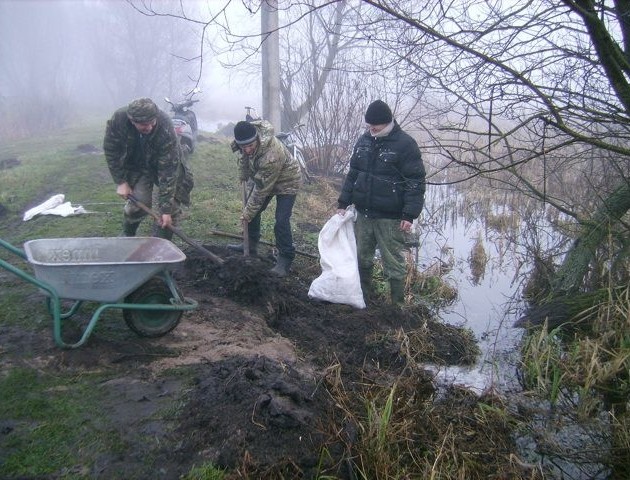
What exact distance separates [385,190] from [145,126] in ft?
7.57

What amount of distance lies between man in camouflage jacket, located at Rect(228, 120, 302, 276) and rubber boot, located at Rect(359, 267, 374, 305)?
0.87 meters

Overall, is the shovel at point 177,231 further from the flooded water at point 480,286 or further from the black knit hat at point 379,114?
the flooded water at point 480,286

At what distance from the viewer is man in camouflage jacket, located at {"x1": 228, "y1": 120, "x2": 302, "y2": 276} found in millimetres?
5000

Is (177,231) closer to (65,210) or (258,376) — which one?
(258,376)

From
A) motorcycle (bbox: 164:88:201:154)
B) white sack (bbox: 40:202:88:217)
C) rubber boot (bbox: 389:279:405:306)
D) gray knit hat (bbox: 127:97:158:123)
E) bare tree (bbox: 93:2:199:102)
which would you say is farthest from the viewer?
bare tree (bbox: 93:2:199:102)

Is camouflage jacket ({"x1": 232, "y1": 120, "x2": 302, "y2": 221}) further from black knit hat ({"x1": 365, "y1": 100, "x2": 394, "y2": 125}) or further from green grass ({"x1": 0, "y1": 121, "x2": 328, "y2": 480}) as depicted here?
green grass ({"x1": 0, "y1": 121, "x2": 328, "y2": 480})

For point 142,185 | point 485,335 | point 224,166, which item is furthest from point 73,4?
point 485,335

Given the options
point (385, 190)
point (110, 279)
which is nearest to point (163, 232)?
point (110, 279)

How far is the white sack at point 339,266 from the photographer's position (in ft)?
15.7

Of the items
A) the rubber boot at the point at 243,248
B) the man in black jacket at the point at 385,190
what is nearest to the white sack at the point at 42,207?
the rubber boot at the point at 243,248

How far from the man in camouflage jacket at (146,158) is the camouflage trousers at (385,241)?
74.6 inches

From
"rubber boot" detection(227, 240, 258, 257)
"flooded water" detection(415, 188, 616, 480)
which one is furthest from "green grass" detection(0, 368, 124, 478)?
"rubber boot" detection(227, 240, 258, 257)

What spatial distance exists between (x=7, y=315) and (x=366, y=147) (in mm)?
3471

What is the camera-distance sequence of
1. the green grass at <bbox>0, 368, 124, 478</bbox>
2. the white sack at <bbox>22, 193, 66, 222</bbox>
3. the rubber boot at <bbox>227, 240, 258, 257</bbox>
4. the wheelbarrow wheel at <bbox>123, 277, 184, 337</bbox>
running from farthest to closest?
the white sack at <bbox>22, 193, 66, 222</bbox> < the rubber boot at <bbox>227, 240, 258, 257</bbox> < the wheelbarrow wheel at <bbox>123, 277, 184, 337</bbox> < the green grass at <bbox>0, 368, 124, 478</bbox>
